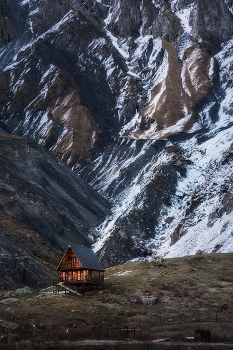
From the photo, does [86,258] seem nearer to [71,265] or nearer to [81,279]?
[71,265]

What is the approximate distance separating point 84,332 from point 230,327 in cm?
936

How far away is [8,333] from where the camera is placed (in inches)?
1039

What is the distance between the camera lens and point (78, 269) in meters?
46.2

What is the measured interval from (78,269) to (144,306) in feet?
35.2

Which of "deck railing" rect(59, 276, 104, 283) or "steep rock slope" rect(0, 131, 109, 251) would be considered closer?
"deck railing" rect(59, 276, 104, 283)

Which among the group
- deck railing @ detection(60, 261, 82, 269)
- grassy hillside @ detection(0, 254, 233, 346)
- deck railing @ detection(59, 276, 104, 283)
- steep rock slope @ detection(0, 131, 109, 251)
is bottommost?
grassy hillside @ detection(0, 254, 233, 346)

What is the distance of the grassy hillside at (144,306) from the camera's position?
26.9m

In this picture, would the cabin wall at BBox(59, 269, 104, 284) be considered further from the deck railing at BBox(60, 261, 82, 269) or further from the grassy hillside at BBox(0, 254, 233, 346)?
the grassy hillside at BBox(0, 254, 233, 346)

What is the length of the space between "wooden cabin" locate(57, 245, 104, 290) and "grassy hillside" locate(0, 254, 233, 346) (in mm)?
1690

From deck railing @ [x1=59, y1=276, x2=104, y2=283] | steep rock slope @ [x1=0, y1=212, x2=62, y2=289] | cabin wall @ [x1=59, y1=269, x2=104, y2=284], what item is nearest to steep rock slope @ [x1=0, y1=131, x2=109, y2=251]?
steep rock slope @ [x1=0, y1=212, x2=62, y2=289]

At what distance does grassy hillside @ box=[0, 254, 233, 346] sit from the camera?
88.2 ft

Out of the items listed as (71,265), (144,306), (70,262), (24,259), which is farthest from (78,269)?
(24,259)

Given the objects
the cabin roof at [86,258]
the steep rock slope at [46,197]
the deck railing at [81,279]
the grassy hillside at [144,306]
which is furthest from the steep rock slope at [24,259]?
the steep rock slope at [46,197]

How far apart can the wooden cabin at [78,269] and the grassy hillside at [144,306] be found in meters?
1.69
